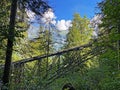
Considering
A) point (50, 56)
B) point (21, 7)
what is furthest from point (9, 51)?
point (50, 56)

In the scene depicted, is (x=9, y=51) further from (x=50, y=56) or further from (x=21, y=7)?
(x=50, y=56)

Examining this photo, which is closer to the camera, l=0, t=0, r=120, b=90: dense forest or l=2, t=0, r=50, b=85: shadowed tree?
l=0, t=0, r=120, b=90: dense forest

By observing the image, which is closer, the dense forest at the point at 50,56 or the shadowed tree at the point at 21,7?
the dense forest at the point at 50,56

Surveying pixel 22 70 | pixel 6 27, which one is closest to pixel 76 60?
pixel 22 70

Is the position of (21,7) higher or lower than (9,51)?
higher

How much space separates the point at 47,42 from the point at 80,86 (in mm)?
22026

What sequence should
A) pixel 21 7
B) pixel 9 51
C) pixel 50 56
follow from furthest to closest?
pixel 50 56 → pixel 21 7 → pixel 9 51

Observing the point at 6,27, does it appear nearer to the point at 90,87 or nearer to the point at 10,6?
the point at 10,6

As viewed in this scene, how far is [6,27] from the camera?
44.0ft

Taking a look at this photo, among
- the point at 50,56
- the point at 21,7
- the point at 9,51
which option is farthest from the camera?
the point at 50,56

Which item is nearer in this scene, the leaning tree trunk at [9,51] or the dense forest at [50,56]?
the dense forest at [50,56]

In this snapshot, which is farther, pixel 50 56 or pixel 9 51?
pixel 50 56

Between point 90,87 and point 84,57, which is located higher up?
point 84,57

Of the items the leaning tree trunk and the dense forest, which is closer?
the dense forest
